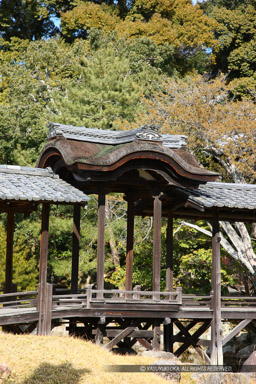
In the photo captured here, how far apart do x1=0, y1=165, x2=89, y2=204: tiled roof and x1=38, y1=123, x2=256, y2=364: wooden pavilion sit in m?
0.46

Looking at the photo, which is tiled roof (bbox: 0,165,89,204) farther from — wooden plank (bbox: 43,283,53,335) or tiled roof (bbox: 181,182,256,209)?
tiled roof (bbox: 181,182,256,209)

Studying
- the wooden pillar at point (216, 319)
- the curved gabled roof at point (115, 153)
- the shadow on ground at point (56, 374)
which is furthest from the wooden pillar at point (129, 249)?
the shadow on ground at point (56, 374)

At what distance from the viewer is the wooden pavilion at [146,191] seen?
16.0m

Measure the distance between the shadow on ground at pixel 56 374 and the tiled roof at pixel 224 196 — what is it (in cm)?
675

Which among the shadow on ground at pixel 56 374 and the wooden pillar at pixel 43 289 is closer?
the shadow on ground at pixel 56 374

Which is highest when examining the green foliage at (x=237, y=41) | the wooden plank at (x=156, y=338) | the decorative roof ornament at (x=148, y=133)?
the green foliage at (x=237, y=41)

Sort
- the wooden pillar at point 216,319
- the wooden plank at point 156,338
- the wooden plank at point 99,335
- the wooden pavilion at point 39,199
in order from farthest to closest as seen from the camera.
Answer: the wooden pillar at point 216,319
the wooden plank at point 156,338
the wooden plank at point 99,335
the wooden pavilion at point 39,199

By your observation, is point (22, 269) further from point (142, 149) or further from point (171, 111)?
point (142, 149)

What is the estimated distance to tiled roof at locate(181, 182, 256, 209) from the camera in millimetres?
17438

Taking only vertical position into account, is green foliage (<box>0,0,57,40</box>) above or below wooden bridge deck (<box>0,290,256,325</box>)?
above

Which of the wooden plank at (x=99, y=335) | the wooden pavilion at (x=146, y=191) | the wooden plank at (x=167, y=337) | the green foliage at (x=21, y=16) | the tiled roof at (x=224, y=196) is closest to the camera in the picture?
the wooden pavilion at (x=146, y=191)

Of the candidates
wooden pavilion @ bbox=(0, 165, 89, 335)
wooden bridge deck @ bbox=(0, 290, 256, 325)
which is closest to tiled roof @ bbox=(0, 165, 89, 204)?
wooden pavilion @ bbox=(0, 165, 89, 335)

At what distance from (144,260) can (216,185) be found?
420 inches

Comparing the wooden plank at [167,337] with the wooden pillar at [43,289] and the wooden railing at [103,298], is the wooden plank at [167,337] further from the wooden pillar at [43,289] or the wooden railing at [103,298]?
the wooden pillar at [43,289]
